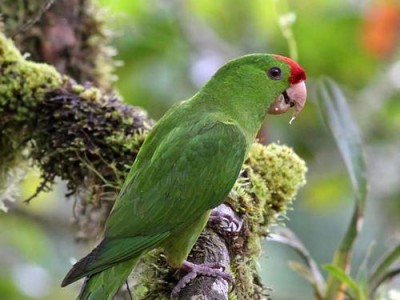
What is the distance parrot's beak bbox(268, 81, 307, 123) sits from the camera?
10.8 feet

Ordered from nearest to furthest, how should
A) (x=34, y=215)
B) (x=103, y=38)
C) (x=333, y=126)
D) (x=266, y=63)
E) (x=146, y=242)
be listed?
(x=146, y=242)
(x=266, y=63)
(x=333, y=126)
(x=103, y=38)
(x=34, y=215)

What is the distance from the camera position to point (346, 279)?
3.30 meters

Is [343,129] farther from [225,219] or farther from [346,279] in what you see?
[225,219]

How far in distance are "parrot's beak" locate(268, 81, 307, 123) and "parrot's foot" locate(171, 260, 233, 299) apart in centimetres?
89

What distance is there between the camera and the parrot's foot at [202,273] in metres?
2.62

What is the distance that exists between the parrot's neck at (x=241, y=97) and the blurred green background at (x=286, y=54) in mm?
2099

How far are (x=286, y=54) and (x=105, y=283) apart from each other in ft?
11.1

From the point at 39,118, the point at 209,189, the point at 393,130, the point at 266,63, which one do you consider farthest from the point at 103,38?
the point at 393,130

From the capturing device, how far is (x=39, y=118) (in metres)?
3.38

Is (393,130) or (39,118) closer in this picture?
(39,118)

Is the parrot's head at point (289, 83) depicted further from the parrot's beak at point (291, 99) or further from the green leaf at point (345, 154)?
the green leaf at point (345, 154)

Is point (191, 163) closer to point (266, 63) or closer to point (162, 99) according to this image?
point (266, 63)

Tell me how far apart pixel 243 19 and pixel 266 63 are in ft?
8.55

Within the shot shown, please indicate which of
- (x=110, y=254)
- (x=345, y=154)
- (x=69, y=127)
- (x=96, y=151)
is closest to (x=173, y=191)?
(x=110, y=254)
